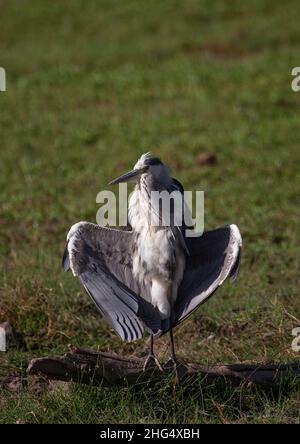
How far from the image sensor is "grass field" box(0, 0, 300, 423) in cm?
495

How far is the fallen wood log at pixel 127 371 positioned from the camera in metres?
4.70

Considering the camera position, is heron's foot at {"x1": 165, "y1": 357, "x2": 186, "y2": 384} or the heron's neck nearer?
heron's foot at {"x1": 165, "y1": 357, "x2": 186, "y2": 384}

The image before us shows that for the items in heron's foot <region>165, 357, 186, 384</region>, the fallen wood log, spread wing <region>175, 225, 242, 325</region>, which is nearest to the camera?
the fallen wood log

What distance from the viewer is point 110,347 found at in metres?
6.04

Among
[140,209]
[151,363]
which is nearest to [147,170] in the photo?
[140,209]

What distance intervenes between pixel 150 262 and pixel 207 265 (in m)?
0.31

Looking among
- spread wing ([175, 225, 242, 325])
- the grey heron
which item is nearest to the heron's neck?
the grey heron

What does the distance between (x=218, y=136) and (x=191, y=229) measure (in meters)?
5.49

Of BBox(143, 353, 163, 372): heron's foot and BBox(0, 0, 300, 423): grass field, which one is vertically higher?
BBox(0, 0, 300, 423): grass field

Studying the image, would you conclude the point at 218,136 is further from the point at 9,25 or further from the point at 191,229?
the point at 9,25

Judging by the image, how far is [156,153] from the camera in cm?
1027

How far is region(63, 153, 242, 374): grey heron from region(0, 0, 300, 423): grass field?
17.0 inches

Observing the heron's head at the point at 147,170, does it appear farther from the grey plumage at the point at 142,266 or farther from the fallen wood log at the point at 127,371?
the fallen wood log at the point at 127,371

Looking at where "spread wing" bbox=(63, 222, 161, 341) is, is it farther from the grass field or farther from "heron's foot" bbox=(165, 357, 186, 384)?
the grass field
